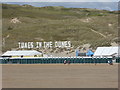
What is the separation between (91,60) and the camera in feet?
192

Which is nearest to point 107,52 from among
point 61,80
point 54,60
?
point 54,60

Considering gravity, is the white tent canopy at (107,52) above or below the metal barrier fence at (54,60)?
above

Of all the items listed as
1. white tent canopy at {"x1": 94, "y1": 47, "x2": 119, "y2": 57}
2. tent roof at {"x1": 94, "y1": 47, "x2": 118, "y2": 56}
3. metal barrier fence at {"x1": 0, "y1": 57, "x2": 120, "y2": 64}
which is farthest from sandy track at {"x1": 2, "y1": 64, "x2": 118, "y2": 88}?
tent roof at {"x1": 94, "y1": 47, "x2": 118, "y2": 56}

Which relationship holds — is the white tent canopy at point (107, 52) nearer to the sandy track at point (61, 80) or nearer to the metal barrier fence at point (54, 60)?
the metal barrier fence at point (54, 60)

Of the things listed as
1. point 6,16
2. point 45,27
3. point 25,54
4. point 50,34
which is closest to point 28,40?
point 50,34

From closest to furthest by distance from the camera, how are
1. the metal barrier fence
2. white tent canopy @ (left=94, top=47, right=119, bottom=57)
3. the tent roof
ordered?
1. the metal barrier fence
2. white tent canopy @ (left=94, top=47, right=119, bottom=57)
3. the tent roof

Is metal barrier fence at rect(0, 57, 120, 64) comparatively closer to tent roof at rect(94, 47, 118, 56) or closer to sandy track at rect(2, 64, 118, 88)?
tent roof at rect(94, 47, 118, 56)

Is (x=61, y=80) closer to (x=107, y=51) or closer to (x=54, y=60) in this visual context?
(x=54, y=60)

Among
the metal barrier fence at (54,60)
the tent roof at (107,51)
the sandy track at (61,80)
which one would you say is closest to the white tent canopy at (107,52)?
the tent roof at (107,51)

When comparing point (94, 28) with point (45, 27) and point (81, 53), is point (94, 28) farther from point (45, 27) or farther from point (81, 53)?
point (81, 53)

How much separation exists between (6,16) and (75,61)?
5539 inches

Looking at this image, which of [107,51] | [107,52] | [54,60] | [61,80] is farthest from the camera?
[107,51]

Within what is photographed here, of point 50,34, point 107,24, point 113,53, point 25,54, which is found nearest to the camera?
point 113,53

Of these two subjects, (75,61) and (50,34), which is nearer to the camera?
(75,61)
